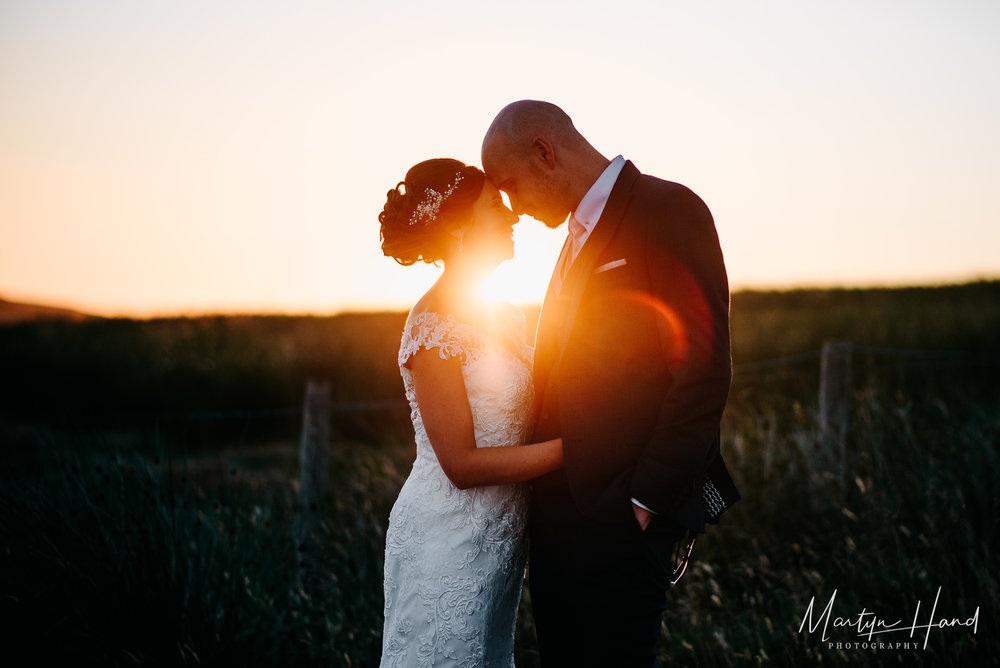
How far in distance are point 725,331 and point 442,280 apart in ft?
3.36

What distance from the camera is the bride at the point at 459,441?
98.1 inches

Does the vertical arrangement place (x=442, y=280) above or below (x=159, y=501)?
above

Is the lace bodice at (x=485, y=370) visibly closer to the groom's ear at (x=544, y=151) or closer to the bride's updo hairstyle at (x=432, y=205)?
the bride's updo hairstyle at (x=432, y=205)

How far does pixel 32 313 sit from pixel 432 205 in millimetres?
24034

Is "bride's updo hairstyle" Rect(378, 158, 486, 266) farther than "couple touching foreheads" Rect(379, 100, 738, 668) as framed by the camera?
Yes

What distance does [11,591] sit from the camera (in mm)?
3652

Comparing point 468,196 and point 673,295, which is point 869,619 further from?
point 468,196

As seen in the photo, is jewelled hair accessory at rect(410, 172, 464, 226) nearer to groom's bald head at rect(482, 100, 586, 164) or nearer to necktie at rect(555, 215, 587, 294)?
groom's bald head at rect(482, 100, 586, 164)

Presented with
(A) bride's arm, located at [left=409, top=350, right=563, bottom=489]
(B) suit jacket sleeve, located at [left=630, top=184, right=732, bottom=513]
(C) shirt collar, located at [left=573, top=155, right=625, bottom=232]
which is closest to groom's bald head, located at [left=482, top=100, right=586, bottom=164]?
(C) shirt collar, located at [left=573, top=155, right=625, bottom=232]

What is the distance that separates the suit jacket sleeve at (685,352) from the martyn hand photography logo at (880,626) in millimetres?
1985

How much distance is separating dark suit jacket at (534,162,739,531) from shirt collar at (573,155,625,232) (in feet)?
0.13

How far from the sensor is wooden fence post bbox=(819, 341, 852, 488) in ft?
19.2

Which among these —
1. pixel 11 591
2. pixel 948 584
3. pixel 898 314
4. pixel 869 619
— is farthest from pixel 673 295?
pixel 898 314

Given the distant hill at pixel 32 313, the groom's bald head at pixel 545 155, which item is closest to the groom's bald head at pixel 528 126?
the groom's bald head at pixel 545 155
